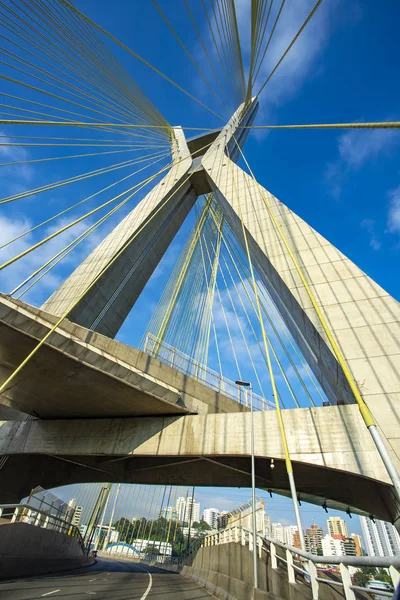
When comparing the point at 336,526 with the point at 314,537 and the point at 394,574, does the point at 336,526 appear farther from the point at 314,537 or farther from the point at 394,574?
the point at 394,574

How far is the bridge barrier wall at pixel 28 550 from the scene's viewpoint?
307 inches

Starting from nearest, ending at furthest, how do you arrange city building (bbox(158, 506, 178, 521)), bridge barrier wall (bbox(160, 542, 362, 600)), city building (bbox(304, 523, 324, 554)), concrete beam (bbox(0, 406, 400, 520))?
bridge barrier wall (bbox(160, 542, 362, 600)), concrete beam (bbox(0, 406, 400, 520)), city building (bbox(304, 523, 324, 554)), city building (bbox(158, 506, 178, 521))

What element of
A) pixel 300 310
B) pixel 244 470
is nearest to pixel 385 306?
pixel 300 310

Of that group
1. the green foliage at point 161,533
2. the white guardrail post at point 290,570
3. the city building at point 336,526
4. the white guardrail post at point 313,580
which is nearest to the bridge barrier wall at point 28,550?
the white guardrail post at point 290,570

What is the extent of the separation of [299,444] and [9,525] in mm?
7754

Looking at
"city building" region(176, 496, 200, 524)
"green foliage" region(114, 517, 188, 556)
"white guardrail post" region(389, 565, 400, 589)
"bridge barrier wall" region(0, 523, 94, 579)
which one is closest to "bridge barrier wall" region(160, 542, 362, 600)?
"white guardrail post" region(389, 565, 400, 589)

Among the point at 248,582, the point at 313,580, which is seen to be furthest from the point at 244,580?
the point at 313,580

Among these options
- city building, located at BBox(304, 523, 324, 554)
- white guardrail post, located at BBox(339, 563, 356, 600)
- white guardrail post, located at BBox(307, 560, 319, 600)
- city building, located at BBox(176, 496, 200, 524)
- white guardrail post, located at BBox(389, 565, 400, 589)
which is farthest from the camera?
city building, located at BBox(176, 496, 200, 524)

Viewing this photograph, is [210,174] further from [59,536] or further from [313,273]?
[59,536]

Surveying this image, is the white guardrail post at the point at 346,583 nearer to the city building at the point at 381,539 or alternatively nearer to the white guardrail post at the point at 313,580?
the white guardrail post at the point at 313,580

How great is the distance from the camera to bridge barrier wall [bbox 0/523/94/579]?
7.80m

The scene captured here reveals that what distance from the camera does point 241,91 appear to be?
21.9 metres

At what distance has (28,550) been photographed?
9211mm

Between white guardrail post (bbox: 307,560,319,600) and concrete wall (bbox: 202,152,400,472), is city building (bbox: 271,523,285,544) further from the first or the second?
concrete wall (bbox: 202,152,400,472)
